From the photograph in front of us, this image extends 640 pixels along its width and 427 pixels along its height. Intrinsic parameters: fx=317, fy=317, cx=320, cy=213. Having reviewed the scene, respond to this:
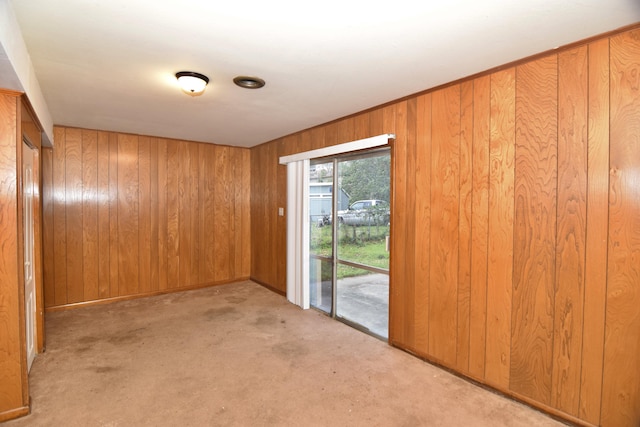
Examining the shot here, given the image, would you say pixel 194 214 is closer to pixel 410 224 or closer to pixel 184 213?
pixel 184 213

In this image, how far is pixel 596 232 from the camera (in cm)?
193

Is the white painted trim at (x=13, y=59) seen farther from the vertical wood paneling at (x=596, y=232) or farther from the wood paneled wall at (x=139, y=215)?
the vertical wood paneling at (x=596, y=232)

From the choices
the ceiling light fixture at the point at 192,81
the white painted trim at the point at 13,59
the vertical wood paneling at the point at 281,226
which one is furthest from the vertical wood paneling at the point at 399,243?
the white painted trim at the point at 13,59

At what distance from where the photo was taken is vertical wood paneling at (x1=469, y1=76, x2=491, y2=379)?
2438 millimetres

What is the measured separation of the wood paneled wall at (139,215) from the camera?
13.9 feet

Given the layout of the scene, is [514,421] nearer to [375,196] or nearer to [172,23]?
[375,196]

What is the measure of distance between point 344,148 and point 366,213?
77cm

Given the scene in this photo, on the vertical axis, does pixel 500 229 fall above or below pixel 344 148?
below

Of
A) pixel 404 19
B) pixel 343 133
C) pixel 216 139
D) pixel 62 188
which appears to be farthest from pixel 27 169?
pixel 404 19

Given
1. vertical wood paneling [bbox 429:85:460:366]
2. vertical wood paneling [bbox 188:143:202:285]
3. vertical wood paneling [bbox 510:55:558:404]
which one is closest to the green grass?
vertical wood paneling [bbox 429:85:460:366]

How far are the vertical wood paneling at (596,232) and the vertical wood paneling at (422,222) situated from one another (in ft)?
3.65

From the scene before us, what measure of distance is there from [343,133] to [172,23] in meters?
2.22

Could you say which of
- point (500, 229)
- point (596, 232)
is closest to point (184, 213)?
point (500, 229)

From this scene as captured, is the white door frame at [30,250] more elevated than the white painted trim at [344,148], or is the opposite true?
the white painted trim at [344,148]
